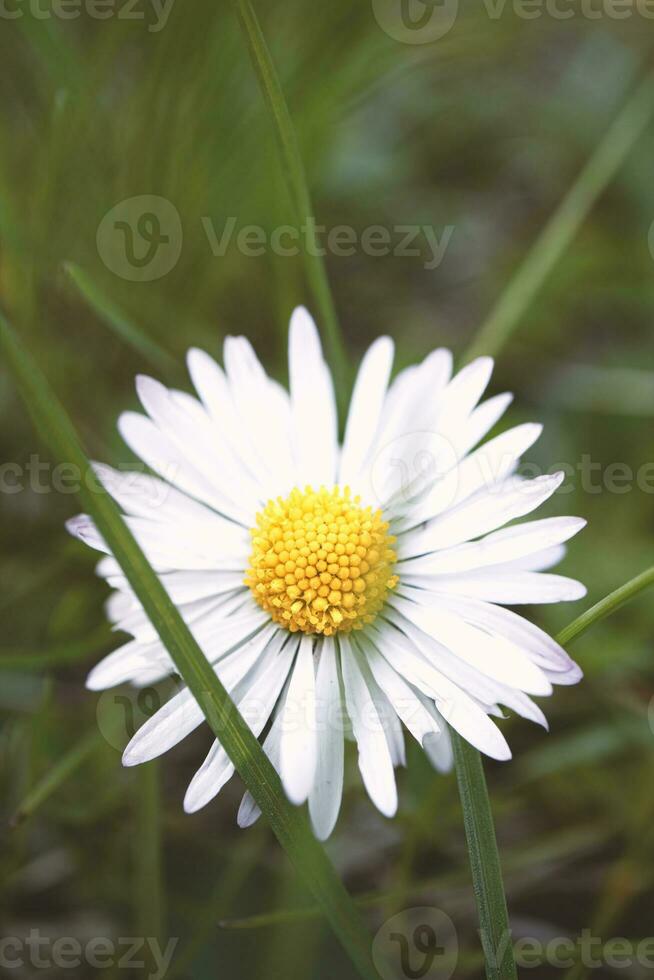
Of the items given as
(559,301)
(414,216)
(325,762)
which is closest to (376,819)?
(325,762)

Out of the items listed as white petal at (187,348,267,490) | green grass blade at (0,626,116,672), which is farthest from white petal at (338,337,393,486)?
green grass blade at (0,626,116,672)

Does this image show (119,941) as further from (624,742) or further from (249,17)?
(249,17)

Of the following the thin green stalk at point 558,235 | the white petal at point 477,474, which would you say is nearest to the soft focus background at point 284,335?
the thin green stalk at point 558,235

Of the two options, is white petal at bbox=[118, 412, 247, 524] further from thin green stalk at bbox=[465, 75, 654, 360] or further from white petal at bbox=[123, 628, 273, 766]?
thin green stalk at bbox=[465, 75, 654, 360]

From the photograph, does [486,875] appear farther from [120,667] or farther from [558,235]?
[558,235]

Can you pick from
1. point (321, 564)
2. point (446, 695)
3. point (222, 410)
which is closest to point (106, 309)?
point (222, 410)
